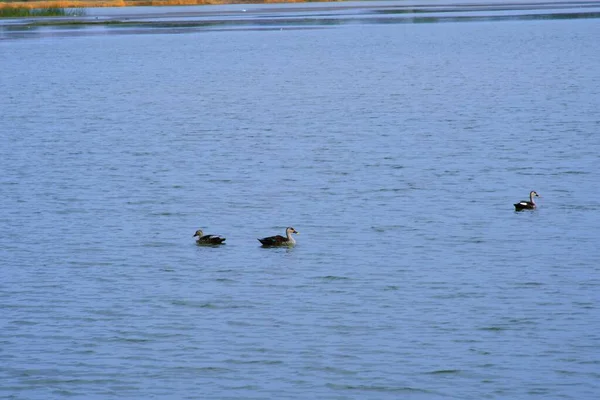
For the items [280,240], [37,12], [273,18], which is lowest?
[280,240]

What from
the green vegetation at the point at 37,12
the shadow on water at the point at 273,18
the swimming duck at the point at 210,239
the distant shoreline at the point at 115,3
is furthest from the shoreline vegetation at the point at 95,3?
the swimming duck at the point at 210,239

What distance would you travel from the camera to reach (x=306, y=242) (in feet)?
68.7

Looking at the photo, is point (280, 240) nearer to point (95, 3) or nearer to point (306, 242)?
point (306, 242)

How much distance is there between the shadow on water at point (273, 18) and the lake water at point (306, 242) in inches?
1994

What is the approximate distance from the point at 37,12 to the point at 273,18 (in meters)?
22.6

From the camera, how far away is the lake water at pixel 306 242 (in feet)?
46.9

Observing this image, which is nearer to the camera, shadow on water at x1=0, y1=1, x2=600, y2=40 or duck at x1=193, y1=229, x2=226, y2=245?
duck at x1=193, y1=229, x2=226, y2=245

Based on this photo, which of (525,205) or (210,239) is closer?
(210,239)

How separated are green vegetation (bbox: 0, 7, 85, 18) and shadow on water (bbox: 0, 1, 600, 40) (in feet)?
1.92

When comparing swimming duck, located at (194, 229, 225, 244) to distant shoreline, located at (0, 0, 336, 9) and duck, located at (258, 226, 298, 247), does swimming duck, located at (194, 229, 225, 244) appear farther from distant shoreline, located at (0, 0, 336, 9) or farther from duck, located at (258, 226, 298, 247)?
distant shoreline, located at (0, 0, 336, 9)

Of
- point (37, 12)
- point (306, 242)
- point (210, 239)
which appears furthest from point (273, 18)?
point (210, 239)

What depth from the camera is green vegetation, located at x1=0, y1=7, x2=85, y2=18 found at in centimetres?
10994

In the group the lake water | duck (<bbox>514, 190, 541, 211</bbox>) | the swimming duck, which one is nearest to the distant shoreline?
the lake water

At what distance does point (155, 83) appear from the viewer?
182ft
